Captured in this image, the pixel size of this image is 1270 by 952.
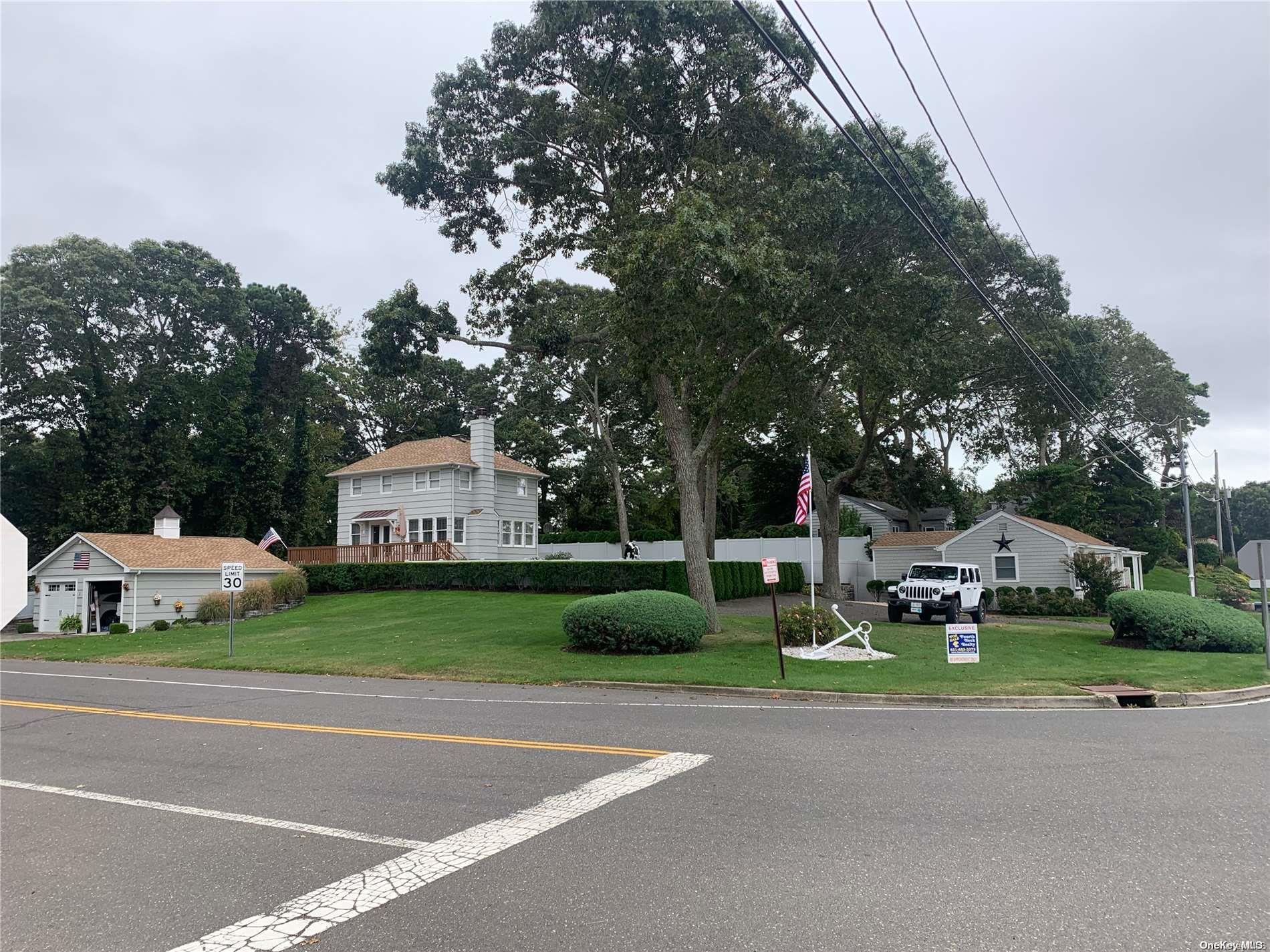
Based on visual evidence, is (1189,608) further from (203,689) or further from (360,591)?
(360,591)

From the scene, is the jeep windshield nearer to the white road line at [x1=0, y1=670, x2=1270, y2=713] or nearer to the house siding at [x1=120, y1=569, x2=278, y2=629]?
the white road line at [x1=0, y1=670, x2=1270, y2=713]

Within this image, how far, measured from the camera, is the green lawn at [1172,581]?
47.1 m

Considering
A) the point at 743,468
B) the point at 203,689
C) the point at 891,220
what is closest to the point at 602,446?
the point at 743,468

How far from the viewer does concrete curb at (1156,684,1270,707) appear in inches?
518

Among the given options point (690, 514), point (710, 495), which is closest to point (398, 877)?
point (690, 514)

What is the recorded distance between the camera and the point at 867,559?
1790 inches

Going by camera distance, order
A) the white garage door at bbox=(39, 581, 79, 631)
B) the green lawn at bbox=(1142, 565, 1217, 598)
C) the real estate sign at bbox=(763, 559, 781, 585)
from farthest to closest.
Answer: the green lawn at bbox=(1142, 565, 1217, 598) → the white garage door at bbox=(39, 581, 79, 631) → the real estate sign at bbox=(763, 559, 781, 585)

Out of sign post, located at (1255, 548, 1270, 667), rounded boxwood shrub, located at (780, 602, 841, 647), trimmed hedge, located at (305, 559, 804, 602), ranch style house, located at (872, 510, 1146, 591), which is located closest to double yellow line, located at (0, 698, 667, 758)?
rounded boxwood shrub, located at (780, 602, 841, 647)

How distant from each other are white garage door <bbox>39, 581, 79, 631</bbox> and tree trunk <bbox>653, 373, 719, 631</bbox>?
1055 inches

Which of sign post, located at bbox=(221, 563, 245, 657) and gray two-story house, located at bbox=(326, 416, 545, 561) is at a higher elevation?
gray two-story house, located at bbox=(326, 416, 545, 561)

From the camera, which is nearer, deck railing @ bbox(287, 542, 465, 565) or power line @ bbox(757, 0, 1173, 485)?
power line @ bbox(757, 0, 1173, 485)

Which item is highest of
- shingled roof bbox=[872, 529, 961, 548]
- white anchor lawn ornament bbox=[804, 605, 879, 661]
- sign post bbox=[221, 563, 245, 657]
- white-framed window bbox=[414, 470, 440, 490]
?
white-framed window bbox=[414, 470, 440, 490]

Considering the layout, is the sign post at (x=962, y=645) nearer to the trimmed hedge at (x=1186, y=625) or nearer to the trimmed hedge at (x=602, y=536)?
the trimmed hedge at (x=1186, y=625)

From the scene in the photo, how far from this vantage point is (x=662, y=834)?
5867 millimetres
